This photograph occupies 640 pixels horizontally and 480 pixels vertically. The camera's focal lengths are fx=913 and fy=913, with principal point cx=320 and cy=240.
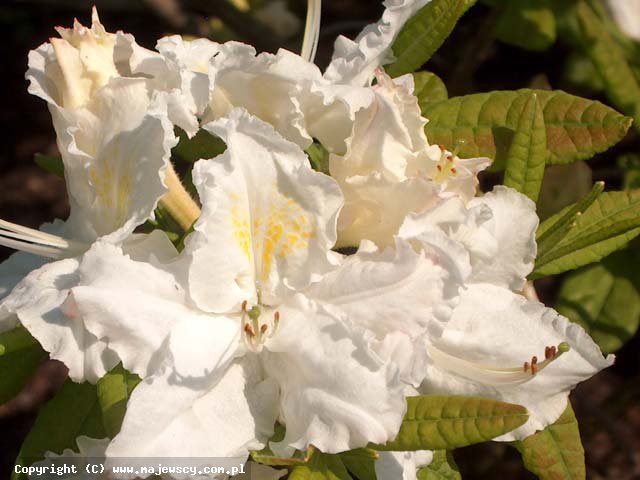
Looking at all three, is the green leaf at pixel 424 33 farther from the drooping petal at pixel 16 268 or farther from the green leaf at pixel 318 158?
the drooping petal at pixel 16 268

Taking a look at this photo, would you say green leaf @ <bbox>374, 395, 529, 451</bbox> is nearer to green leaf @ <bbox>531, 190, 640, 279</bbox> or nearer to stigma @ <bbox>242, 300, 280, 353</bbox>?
stigma @ <bbox>242, 300, 280, 353</bbox>

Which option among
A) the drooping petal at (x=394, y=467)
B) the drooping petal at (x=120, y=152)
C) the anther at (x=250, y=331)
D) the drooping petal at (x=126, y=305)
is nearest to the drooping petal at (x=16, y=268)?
the drooping petal at (x=120, y=152)

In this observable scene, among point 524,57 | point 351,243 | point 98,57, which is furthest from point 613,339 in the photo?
point 524,57

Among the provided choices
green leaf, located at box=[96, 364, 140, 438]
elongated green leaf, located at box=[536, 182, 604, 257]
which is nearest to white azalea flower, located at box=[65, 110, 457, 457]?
green leaf, located at box=[96, 364, 140, 438]

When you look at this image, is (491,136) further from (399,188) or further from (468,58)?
(468,58)

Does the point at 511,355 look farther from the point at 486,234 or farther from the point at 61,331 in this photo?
the point at 61,331
